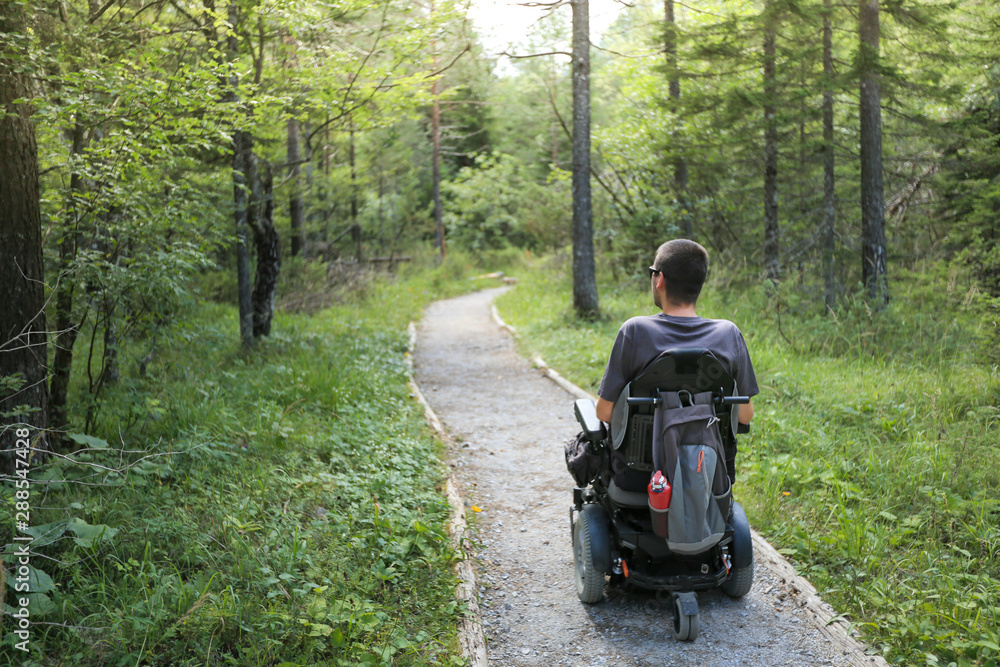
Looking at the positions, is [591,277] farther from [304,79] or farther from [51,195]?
[51,195]

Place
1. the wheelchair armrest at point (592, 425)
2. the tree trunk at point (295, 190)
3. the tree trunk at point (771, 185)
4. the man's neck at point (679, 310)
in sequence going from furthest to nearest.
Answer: the tree trunk at point (295, 190) → the tree trunk at point (771, 185) → the wheelchair armrest at point (592, 425) → the man's neck at point (679, 310)

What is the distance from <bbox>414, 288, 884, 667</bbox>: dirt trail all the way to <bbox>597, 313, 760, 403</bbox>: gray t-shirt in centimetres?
130

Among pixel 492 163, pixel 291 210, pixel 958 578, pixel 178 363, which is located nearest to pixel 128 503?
pixel 178 363

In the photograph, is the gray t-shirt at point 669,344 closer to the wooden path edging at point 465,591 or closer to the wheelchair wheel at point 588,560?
the wheelchair wheel at point 588,560

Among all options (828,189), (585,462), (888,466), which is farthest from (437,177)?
(585,462)

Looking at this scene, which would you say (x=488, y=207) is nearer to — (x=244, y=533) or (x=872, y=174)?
(x=872, y=174)

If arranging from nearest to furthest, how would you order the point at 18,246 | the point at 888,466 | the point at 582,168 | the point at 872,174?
the point at 18,246 < the point at 888,466 < the point at 872,174 < the point at 582,168

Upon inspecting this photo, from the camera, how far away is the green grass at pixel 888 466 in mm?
3289

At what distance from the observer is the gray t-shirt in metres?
3.05

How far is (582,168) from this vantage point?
11961mm

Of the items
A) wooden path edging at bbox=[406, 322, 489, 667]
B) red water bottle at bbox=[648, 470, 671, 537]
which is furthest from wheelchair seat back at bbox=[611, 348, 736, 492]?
wooden path edging at bbox=[406, 322, 489, 667]

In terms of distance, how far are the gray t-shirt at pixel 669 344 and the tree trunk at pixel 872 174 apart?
723cm

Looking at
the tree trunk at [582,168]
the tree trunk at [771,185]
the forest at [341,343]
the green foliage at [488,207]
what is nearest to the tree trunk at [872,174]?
the forest at [341,343]

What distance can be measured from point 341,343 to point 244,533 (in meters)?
6.40
